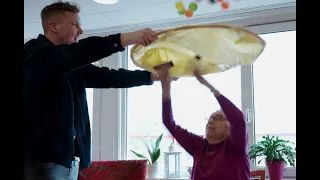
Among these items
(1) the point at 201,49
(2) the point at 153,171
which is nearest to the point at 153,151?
(2) the point at 153,171

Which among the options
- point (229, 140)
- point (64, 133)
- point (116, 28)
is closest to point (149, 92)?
point (116, 28)

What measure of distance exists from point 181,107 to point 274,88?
31.9 inches

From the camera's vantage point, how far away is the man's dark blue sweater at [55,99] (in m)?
1.13

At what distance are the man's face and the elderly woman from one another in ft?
1.23

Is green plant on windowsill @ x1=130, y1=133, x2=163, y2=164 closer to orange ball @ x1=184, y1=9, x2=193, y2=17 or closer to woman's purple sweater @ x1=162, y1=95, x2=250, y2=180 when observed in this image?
orange ball @ x1=184, y1=9, x2=193, y2=17

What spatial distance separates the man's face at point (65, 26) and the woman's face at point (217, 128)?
2.23 ft

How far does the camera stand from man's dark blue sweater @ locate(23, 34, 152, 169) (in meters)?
1.13

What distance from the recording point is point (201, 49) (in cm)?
141

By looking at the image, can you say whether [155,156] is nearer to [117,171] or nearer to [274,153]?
[117,171]

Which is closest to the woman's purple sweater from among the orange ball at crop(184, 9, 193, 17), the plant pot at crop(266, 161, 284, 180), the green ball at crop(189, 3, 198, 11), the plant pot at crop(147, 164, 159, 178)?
the plant pot at crop(266, 161, 284, 180)
